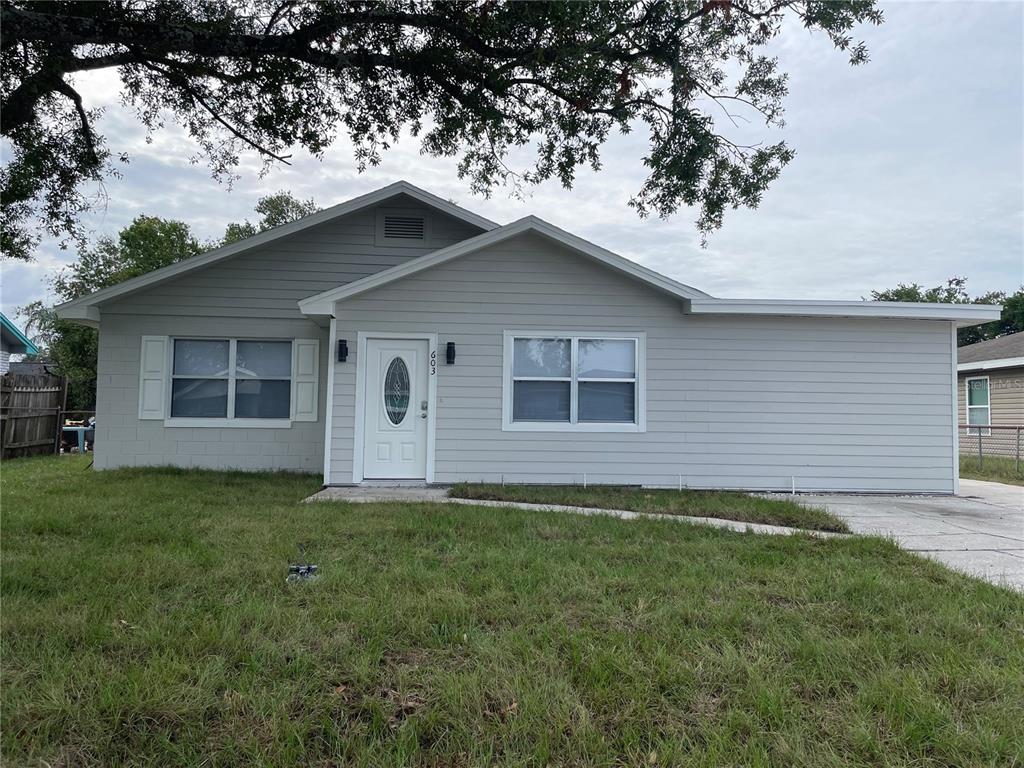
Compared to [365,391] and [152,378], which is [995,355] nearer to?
[365,391]

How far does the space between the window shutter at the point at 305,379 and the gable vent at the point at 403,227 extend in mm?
2295

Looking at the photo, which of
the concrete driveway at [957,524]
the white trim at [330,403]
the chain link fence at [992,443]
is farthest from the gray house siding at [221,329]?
→ the chain link fence at [992,443]

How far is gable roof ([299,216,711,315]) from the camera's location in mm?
7777

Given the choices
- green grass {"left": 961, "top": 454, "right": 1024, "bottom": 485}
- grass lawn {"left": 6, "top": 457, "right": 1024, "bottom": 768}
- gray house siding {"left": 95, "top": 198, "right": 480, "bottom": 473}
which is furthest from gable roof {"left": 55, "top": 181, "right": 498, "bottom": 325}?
green grass {"left": 961, "top": 454, "right": 1024, "bottom": 485}

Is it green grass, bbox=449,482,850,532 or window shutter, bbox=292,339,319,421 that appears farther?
window shutter, bbox=292,339,319,421

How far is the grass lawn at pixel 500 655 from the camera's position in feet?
6.78

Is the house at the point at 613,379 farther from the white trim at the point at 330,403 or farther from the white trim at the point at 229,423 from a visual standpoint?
the white trim at the point at 229,423

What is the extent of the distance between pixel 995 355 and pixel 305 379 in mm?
17918

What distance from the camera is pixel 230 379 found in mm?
9406

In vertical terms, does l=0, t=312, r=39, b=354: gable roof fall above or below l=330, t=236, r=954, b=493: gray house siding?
above

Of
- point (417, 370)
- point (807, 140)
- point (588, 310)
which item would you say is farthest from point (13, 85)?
point (807, 140)

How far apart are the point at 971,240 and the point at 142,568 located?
3056 centimetres

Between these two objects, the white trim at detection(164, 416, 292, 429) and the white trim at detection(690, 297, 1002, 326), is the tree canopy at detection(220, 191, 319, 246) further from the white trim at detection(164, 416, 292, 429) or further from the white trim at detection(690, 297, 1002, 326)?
the white trim at detection(690, 297, 1002, 326)

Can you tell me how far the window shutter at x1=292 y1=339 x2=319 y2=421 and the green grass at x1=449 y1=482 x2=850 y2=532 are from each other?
131 inches
